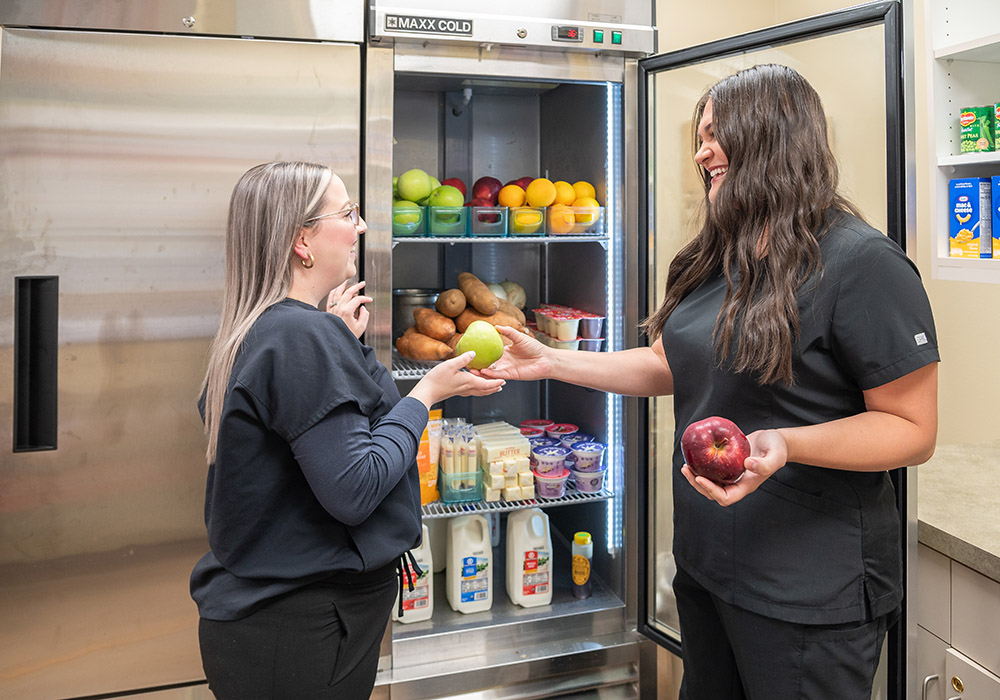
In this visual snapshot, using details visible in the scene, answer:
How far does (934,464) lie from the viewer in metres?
2.02

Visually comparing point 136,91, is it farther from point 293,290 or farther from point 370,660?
point 370,660

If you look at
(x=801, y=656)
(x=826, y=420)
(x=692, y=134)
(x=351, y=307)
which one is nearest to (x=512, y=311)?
(x=351, y=307)

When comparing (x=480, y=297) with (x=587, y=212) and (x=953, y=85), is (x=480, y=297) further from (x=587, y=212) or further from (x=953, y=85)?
(x=953, y=85)

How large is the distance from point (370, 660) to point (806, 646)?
787 millimetres

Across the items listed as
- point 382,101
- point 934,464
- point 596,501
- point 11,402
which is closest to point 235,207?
point 382,101

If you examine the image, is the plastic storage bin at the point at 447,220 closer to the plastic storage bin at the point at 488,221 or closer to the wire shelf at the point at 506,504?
the plastic storage bin at the point at 488,221

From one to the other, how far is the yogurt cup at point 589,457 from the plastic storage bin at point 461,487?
31 centimetres

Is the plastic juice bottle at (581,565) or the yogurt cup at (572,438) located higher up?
the yogurt cup at (572,438)

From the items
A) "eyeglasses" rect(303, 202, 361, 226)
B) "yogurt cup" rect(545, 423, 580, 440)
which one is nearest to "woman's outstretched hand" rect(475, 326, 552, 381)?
"eyeglasses" rect(303, 202, 361, 226)

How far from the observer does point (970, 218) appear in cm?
180

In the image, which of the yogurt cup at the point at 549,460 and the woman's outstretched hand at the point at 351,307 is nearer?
the woman's outstretched hand at the point at 351,307

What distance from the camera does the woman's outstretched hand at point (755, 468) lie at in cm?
118

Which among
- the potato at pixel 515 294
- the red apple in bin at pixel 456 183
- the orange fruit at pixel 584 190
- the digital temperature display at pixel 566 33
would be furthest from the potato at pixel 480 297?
the digital temperature display at pixel 566 33

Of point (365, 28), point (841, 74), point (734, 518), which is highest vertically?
point (365, 28)
